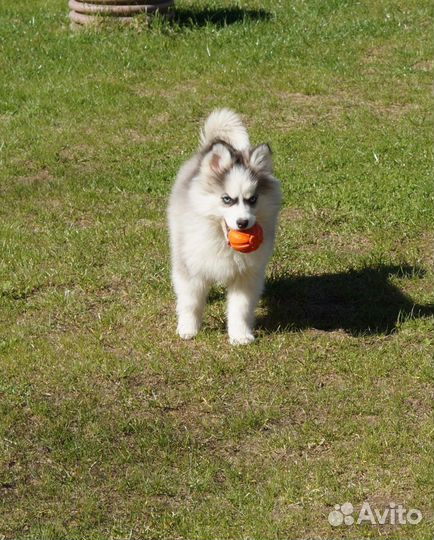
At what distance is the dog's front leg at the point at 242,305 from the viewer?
6.71m

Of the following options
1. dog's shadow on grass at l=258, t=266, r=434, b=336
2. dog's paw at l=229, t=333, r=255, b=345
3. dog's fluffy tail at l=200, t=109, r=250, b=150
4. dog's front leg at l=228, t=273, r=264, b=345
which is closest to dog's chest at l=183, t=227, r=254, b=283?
dog's front leg at l=228, t=273, r=264, b=345

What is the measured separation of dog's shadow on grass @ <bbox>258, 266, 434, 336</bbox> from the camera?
714 cm

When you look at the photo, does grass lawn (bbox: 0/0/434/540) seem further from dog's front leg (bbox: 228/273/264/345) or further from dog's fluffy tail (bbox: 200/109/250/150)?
dog's fluffy tail (bbox: 200/109/250/150)

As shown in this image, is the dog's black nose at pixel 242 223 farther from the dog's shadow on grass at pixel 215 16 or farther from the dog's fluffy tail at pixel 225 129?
the dog's shadow on grass at pixel 215 16

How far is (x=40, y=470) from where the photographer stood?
5.49 m

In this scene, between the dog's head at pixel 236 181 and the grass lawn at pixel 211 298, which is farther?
the dog's head at pixel 236 181

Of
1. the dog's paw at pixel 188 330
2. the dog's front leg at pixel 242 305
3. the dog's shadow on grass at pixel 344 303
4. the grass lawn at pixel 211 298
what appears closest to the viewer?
the grass lawn at pixel 211 298

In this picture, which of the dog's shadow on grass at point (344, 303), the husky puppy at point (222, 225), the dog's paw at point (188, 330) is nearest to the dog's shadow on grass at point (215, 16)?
the dog's shadow on grass at point (344, 303)

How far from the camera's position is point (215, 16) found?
544 inches

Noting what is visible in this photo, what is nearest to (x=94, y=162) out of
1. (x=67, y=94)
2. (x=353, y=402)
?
(x=67, y=94)

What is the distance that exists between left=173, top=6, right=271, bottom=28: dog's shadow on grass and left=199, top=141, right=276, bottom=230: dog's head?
7.16m

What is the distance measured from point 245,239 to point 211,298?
128 centimetres

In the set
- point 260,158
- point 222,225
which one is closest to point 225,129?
point 260,158

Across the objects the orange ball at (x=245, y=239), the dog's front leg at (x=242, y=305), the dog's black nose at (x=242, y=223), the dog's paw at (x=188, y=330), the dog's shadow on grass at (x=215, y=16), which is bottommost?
the dog's shadow on grass at (x=215, y=16)
